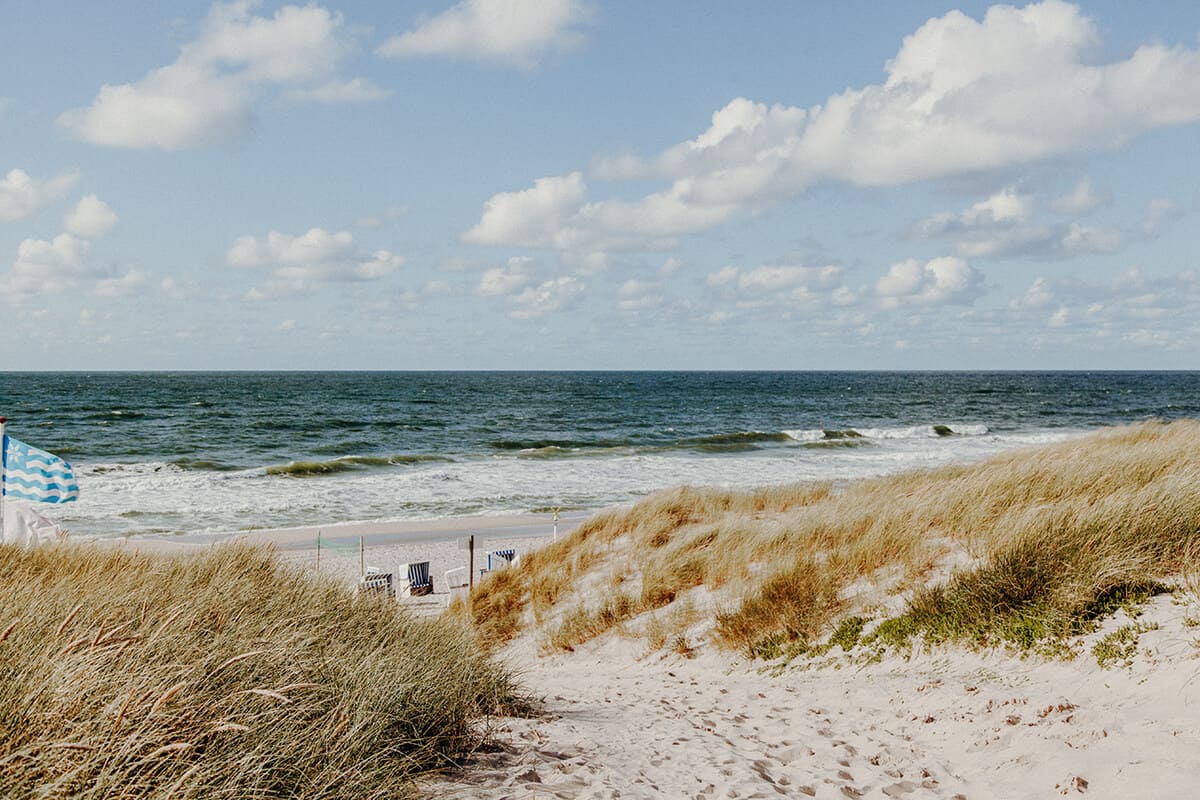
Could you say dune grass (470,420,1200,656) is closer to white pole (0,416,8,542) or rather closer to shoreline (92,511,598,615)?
shoreline (92,511,598,615)

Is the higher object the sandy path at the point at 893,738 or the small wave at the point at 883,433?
the sandy path at the point at 893,738

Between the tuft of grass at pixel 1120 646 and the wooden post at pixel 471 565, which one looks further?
the wooden post at pixel 471 565

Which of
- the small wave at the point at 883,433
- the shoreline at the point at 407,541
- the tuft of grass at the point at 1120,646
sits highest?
the tuft of grass at the point at 1120,646

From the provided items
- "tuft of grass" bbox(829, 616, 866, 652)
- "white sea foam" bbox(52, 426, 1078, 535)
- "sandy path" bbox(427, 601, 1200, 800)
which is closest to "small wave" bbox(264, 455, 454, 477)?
"white sea foam" bbox(52, 426, 1078, 535)

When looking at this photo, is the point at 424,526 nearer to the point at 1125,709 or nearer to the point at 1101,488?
the point at 1101,488

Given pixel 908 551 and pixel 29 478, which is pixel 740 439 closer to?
pixel 908 551

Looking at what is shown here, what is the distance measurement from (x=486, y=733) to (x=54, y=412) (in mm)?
Answer: 73327

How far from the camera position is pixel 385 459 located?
130ft

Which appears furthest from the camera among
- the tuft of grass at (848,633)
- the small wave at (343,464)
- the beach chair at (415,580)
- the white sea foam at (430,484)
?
the small wave at (343,464)

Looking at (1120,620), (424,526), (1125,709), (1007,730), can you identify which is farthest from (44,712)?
(424,526)

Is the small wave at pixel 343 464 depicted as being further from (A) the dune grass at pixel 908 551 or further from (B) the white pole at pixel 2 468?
(A) the dune grass at pixel 908 551

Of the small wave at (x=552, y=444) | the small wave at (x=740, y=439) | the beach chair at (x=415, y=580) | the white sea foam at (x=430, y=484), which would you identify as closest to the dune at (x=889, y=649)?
the beach chair at (x=415, y=580)

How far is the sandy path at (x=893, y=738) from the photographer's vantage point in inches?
180

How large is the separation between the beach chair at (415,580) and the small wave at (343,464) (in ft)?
65.6
